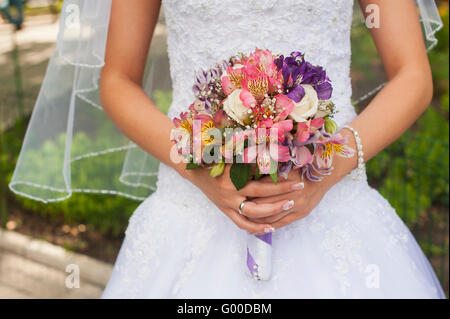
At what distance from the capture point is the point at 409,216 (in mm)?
3697

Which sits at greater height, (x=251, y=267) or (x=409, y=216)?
(x=251, y=267)

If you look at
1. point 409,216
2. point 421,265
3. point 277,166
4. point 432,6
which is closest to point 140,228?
point 277,166

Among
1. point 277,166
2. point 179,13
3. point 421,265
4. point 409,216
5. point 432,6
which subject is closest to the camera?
point 277,166

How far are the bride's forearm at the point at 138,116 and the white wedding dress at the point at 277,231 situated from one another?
134 mm

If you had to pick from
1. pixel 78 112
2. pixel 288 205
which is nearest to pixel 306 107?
pixel 288 205

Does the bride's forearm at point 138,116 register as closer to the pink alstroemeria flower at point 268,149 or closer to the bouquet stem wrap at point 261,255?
the bouquet stem wrap at point 261,255

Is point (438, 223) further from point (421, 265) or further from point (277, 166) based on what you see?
point (277, 166)

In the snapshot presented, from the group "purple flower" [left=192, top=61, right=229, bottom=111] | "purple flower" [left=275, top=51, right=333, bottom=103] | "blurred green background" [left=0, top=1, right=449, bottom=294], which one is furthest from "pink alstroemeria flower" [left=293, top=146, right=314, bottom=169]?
"blurred green background" [left=0, top=1, right=449, bottom=294]

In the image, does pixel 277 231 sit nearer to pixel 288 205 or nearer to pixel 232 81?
pixel 288 205

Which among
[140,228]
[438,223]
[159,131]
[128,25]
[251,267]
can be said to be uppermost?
[128,25]

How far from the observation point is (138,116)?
1569 mm

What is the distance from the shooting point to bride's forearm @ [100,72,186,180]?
1532 mm

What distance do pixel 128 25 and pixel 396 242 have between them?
3.74ft

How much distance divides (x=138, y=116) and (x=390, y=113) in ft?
2.60
